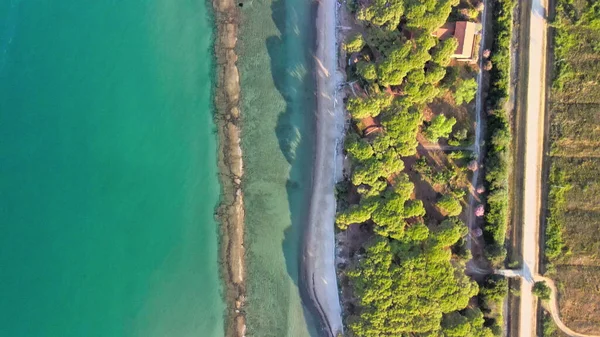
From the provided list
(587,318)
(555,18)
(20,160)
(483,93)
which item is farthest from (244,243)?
(555,18)

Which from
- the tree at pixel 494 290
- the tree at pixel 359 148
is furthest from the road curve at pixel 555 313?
the tree at pixel 359 148

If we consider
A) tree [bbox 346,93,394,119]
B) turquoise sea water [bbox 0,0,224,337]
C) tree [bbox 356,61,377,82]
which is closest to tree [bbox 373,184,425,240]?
tree [bbox 346,93,394,119]

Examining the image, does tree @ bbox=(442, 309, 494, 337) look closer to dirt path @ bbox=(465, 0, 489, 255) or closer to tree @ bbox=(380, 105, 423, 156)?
dirt path @ bbox=(465, 0, 489, 255)

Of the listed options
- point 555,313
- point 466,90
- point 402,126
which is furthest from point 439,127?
point 555,313

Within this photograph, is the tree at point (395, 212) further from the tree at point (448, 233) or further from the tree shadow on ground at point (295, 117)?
the tree shadow on ground at point (295, 117)

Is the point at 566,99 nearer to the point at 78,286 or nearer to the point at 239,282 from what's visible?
the point at 239,282

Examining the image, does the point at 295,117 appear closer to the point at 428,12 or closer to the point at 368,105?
the point at 368,105

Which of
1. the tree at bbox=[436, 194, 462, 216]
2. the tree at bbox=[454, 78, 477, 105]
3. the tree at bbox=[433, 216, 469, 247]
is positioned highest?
the tree at bbox=[454, 78, 477, 105]
